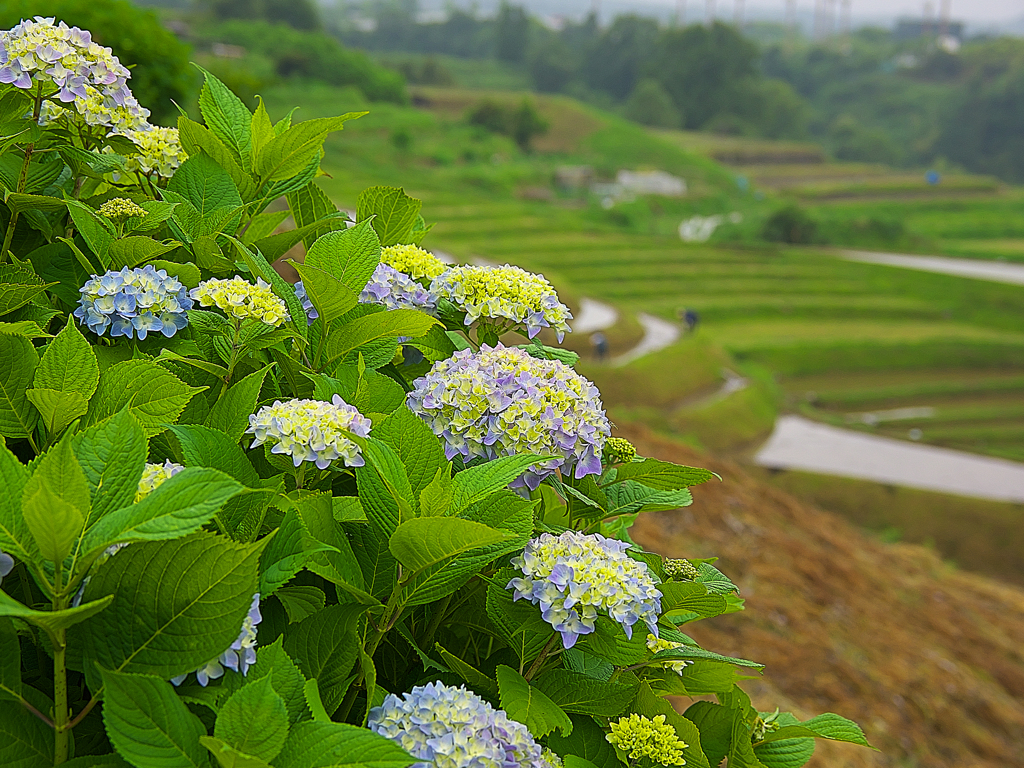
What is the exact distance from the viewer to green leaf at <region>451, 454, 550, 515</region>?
3.06 feet

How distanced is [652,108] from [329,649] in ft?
286

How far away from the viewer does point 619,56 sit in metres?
99.6

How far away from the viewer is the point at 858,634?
7277 millimetres

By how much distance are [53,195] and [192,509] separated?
89cm

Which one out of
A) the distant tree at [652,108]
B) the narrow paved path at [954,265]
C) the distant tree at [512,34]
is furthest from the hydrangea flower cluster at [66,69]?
the distant tree at [512,34]

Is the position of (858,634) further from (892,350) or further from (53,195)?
(892,350)

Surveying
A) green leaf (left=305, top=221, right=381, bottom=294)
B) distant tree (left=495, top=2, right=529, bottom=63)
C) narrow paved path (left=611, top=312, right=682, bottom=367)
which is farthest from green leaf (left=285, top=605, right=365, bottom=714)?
distant tree (left=495, top=2, right=529, bottom=63)

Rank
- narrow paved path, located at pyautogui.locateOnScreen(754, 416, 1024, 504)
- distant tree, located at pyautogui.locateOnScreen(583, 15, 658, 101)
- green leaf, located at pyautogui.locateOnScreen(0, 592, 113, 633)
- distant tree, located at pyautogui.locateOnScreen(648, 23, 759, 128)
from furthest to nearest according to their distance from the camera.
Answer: distant tree, located at pyautogui.locateOnScreen(583, 15, 658, 101), distant tree, located at pyautogui.locateOnScreen(648, 23, 759, 128), narrow paved path, located at pyautogui.locateOnScreen(754, 416, 1024, 504), green leaf, located at pyautogui.locateOnScreen(0, 592, 113, 633)

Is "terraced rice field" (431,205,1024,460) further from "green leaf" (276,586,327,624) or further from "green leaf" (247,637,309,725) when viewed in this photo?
"green leaf" (247,637,309,725)

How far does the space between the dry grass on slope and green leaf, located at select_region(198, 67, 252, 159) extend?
15.4 feet

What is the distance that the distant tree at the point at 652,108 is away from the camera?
8356 centimetres

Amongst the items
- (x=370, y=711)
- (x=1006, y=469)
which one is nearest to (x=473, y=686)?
(x=370, y=711)

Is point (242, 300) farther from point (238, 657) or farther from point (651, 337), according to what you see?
point (651, 337)

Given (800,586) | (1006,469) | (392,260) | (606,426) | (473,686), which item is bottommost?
(1006,469)
